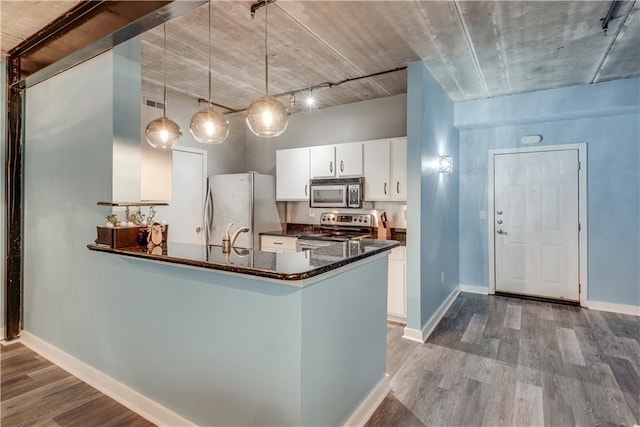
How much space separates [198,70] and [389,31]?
2034 millimetres

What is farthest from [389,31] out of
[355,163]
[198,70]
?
[198,70]

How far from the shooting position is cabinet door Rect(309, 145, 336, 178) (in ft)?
14.4

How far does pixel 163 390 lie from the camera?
203cm

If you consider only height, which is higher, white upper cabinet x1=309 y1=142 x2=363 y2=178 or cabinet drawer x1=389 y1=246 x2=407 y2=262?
white upper cabinet x1=309 y1=142 x2=363 y2=178

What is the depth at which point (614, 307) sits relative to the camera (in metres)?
4.03

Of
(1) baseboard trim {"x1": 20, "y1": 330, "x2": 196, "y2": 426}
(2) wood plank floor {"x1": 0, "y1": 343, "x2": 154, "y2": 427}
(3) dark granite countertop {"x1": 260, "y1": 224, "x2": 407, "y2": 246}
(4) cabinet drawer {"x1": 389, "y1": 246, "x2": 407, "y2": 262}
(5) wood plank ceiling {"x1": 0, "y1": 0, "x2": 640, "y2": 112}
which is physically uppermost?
(5) wood plank ceiling {"x1": 0, "y1": 0, "x2": 640, "y2": 112}

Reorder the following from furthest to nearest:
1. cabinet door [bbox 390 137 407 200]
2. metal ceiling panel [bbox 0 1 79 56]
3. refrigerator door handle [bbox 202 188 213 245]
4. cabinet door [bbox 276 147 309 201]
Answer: refrigerator door handle [bbox 202 188 213 245] → cabinet door [bbox 276 147 309 201] → cabinet door [bbox 390 137 407 200] → metal ceiling panel [bbox 0 1 79 56]

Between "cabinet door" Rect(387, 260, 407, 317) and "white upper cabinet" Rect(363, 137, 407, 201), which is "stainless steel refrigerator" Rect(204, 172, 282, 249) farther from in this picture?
"cabinet door" Rect(387, 260, 407, 317)

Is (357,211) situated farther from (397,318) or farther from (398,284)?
(397,318)

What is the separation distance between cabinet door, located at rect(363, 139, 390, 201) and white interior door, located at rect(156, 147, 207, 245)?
238 cm

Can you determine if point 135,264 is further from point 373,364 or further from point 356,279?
point 373,364

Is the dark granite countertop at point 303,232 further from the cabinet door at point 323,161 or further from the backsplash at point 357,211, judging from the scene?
the cabinet door at point 323,161

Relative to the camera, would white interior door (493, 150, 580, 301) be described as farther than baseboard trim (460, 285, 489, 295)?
No

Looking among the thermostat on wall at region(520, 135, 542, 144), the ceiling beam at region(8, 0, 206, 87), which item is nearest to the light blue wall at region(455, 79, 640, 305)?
the thermostat on wall at region(520, 135, 542, 144)
